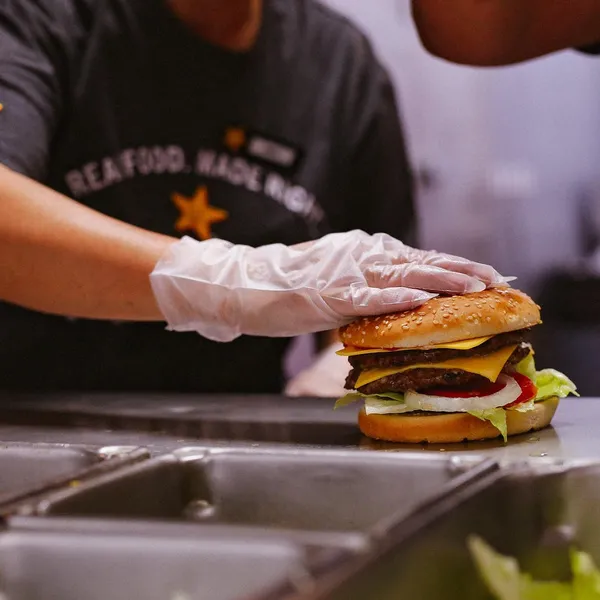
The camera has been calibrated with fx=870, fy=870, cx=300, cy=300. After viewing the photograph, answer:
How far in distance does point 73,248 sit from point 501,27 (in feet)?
3.45

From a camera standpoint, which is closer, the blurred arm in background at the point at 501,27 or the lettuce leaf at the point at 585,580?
the lettuce leaf at the point at 585,580

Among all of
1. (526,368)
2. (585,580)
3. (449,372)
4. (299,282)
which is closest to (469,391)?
(449,372)

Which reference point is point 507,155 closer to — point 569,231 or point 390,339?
point 569,231

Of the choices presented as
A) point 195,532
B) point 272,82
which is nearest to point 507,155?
point 272,82

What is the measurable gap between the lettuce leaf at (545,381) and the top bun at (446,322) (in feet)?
0.29

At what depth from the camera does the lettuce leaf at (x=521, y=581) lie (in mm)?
857

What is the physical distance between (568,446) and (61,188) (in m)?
1.44

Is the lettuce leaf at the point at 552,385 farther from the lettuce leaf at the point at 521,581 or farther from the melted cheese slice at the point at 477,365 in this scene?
the lettuce leaf at the point at 521,581

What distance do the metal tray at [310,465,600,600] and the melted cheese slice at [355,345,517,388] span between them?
0.28 metres

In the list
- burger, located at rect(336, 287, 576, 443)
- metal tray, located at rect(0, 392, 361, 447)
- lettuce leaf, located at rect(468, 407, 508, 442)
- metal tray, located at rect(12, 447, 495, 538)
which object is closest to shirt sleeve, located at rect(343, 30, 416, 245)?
metal tray, located at rect(0, 392, 361, 447)

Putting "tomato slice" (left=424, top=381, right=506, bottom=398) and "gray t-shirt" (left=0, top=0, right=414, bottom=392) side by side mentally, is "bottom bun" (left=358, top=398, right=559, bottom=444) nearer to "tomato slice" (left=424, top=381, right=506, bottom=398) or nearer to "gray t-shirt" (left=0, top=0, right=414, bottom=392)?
"tomato slice" (left=424, top=381, right=506, bottom=398)

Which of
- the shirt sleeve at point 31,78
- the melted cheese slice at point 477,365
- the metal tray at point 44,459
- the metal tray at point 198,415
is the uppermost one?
the shirt sleeve at point 31,78

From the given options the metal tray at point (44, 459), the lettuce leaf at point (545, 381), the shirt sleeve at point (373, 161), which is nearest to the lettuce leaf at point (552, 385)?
the lettuce leaf at point (545, 381)

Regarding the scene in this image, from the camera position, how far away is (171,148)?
227 cm
